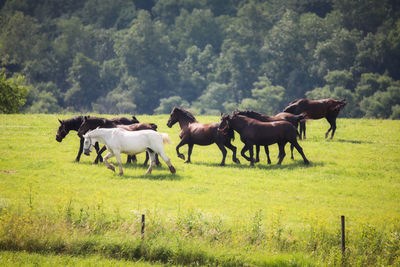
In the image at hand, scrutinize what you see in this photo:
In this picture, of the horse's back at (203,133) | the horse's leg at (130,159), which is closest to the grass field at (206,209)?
the horse's leg at (130,159)

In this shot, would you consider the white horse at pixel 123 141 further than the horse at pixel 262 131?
No

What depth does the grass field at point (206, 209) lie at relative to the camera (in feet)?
53.1

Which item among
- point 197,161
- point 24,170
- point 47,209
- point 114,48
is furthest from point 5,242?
point 114,48

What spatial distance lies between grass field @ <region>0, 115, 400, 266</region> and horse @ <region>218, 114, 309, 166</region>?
1.05 meters

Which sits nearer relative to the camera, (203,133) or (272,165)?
(272,165)

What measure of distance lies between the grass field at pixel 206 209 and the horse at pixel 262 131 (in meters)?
1.05

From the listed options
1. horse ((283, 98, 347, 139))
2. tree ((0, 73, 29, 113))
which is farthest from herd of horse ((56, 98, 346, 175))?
tree ((0, 73, 29, 113))

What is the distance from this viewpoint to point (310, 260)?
15.7 metres

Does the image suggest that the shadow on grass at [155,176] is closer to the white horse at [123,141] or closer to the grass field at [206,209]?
the grass field at [206,209]

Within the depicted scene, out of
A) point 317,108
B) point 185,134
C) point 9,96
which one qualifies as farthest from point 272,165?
point 9,96

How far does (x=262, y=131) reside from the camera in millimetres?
25047

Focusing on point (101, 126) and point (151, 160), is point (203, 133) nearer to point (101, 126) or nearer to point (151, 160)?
point (151, 160)

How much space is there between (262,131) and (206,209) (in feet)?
22.9

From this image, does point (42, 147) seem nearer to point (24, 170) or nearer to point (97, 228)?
point (24, 170)
